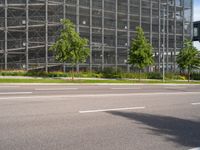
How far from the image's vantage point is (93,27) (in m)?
51.8

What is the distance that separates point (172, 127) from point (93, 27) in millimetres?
43523

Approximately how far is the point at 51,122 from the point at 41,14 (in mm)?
39804

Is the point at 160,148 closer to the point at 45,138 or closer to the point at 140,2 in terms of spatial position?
the point at 45,138

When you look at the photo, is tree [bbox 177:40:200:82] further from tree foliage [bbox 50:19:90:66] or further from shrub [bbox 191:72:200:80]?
tree foliage [bbox 50:19:90:66]

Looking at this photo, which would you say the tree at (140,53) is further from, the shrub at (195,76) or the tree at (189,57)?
the shrub at (195,76)

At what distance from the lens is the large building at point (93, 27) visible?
44.7 metres

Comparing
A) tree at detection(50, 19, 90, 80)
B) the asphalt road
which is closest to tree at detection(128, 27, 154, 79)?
tree at detection(50, 19, 90, 80)

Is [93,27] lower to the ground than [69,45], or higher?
higher

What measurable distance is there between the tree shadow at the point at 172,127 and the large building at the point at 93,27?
3459 centimetres

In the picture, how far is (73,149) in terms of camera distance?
6516mm

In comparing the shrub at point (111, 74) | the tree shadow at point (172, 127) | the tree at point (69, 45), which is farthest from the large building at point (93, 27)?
the tree shadow at point (172, 127)

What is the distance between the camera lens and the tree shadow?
7760 mm

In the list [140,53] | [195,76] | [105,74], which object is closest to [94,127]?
[140,53]

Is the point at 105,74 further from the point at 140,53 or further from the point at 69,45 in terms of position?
the point at 69,45
